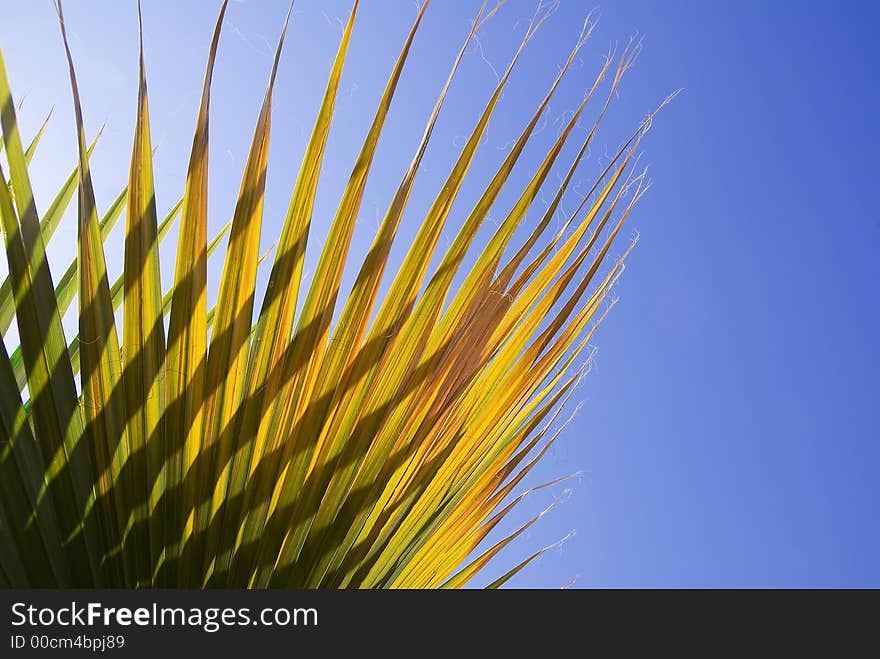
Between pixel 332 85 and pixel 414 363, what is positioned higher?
pixel 332 85

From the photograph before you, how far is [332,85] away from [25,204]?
27cm

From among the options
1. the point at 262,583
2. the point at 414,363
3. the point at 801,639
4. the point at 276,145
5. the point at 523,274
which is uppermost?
the point at 276,145

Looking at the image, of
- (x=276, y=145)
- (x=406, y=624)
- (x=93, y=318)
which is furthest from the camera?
(x=276, y=145)

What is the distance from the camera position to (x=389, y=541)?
0.80 metres

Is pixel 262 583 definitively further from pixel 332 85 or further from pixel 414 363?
pixel 332 85

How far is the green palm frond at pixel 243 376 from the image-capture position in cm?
62

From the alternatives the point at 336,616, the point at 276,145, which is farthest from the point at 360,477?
the point at 276,145

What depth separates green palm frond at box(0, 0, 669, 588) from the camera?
0.62 metres

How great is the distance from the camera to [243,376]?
67cm

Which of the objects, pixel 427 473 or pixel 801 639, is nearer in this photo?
pixel 801 639

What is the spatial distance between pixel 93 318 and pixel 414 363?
0.29 meters

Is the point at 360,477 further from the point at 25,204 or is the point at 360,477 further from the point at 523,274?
the point at 25,204

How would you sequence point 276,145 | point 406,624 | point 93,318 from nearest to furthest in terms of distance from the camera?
point 406,624 < point 93,318 < point 276,145

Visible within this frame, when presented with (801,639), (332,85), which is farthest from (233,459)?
(801,639)
